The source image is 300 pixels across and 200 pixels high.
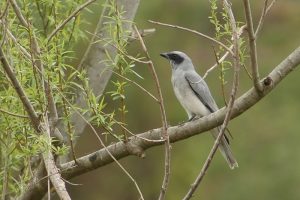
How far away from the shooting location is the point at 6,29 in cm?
332

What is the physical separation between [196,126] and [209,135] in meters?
10.5

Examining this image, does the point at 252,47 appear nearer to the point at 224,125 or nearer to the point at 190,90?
the point at 224,125

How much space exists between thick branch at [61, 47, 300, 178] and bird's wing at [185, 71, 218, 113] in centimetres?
155

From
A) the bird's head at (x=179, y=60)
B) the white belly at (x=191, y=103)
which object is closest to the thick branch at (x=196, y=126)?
the white belly at (x=191, y=103)

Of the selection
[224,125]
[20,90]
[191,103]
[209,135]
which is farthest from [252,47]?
[209,135]

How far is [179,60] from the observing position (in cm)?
575

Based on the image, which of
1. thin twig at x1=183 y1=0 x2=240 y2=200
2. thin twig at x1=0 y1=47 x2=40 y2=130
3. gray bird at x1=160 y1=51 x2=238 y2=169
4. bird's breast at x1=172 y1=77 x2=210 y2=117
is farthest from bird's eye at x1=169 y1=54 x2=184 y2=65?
thin twig at x1=183 y1=0 x2=240 y2=200

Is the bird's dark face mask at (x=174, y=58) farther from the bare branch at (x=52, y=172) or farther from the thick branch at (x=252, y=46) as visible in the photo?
the thick branch at (x=252, y=46)

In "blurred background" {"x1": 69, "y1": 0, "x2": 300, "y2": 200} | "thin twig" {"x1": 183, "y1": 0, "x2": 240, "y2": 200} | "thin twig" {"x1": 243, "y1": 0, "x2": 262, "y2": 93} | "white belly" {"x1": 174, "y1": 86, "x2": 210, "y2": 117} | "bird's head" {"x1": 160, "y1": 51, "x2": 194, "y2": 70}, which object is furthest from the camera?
"blurred background" {"x1": 69, "y1": 0, "x2": 300, "y2": 200}

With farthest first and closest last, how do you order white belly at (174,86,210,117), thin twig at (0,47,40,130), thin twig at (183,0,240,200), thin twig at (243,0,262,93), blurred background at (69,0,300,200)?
blurred background at (69,0,300,200) → white belly at (174,86,210,117) → thin twig at (0,47,40,130) → thin twig at (243,0,262,93) → thin twig at (183,0,240,200)

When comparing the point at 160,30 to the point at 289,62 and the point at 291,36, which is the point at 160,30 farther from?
the point at 289,62

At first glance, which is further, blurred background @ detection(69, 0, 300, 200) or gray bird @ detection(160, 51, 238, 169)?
blurred background @ detection(69, 0, 300, 200)

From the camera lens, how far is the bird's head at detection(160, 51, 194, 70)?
569 cm

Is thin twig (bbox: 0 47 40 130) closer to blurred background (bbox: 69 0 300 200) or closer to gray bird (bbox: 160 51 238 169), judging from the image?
gray bird (bbox: 160 51 238 169)
